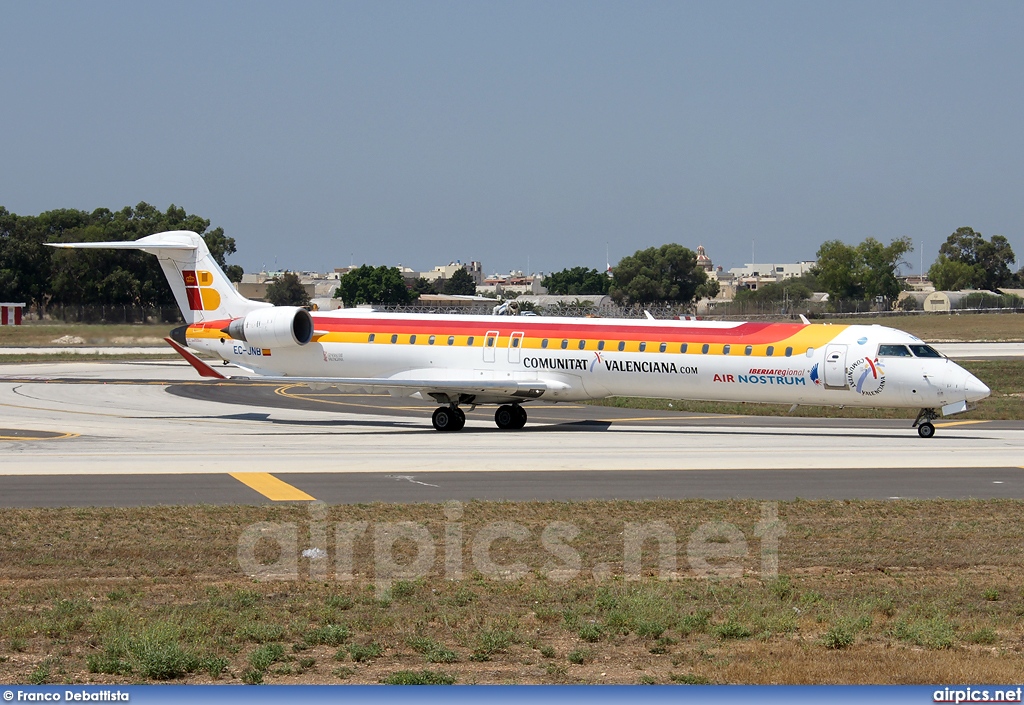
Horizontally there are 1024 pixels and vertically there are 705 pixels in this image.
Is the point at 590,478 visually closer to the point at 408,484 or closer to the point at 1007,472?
the point at 408,484

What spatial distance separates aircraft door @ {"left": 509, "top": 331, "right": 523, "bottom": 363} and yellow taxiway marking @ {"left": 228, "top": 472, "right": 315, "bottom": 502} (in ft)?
35.6

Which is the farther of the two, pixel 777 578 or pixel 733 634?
pixel 777 578

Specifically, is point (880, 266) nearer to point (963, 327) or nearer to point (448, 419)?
point (963, 327)

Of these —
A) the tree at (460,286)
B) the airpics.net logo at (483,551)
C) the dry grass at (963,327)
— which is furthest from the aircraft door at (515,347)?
the tree at (460,286)

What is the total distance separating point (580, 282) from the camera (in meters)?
167

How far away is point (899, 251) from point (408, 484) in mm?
127583

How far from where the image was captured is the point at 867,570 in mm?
12836

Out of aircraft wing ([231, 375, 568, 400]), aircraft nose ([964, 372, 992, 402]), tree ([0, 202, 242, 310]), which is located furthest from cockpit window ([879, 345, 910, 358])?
tree ([0, 202, 242, 310])

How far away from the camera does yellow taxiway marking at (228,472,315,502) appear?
17828 millimetres

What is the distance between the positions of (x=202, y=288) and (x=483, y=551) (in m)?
22.1

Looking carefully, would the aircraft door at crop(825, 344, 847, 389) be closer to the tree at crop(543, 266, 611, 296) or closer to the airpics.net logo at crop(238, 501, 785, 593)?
the airpics.net logo at crop(238, 501, 785, 593)

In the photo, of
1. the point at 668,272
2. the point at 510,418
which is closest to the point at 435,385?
the point at 510,418

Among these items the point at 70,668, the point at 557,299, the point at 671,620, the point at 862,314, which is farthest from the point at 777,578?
the point at 557,299

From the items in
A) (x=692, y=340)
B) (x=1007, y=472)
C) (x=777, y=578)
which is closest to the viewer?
(x=777, y=578)
